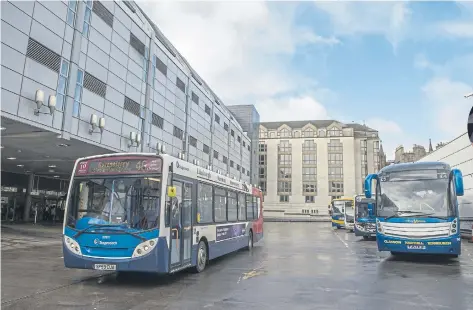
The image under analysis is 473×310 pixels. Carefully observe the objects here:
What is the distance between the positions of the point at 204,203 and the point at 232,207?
292 centimetres

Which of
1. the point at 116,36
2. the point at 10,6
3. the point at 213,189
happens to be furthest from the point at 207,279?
the point at 116,36

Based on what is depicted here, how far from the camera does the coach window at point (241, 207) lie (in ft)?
48.3

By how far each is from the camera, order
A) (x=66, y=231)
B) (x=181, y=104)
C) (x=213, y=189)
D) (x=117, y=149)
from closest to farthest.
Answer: (x=66, y=231)
(x=213, y=189)
(x=117, y=149)
(x=181, y=104)

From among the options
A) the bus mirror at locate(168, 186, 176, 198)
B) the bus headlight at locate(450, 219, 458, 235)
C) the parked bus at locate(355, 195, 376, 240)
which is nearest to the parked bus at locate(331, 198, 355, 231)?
the parked bus at locate(355, 195, 376, 240)

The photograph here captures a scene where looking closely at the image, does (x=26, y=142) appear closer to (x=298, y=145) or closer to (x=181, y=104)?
(x=181, y=104)

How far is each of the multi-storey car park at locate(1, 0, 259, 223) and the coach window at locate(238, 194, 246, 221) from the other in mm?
9598

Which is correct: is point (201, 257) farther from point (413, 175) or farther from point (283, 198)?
point (283, 198)

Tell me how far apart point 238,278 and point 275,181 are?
79596 millimetres

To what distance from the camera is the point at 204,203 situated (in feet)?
36.0

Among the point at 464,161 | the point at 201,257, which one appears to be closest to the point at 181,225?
the point at 201,257

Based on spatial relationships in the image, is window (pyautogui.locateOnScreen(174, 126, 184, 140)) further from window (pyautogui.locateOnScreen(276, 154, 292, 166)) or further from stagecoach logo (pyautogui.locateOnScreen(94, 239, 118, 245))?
window (pyautogui.locateOnScreen(276, 154, 292, 166))

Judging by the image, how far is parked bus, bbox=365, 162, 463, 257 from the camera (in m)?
12.0

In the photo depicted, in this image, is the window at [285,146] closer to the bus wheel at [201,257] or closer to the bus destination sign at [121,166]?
the bus wheel at [201,257]

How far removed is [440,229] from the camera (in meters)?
12.0
